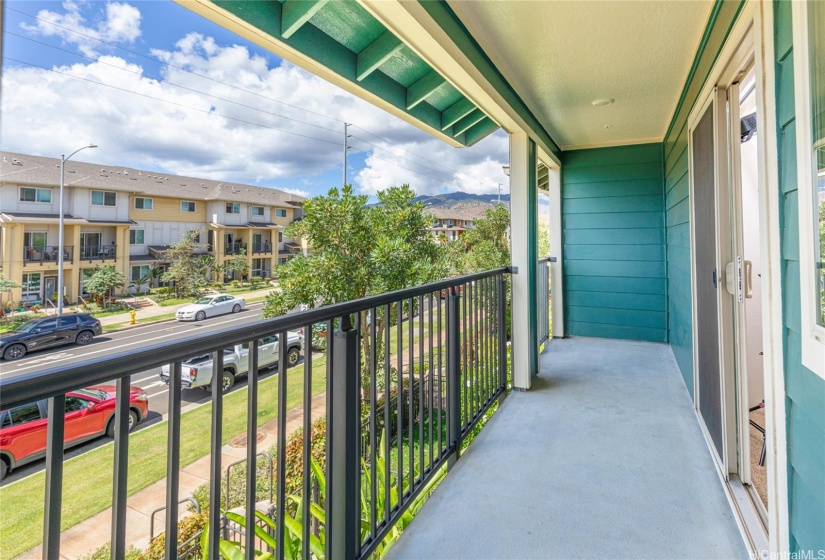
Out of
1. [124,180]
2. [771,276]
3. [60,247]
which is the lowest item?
[771,276]

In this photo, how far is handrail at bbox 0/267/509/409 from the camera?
63 centimetres

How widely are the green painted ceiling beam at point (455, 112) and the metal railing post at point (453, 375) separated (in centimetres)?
171

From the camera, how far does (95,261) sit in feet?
5.11

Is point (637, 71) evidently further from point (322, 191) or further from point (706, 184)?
point (322, 191)

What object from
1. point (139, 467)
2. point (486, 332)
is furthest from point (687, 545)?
point (139, 467)

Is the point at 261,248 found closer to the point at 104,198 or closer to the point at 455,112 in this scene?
the point at 104,198

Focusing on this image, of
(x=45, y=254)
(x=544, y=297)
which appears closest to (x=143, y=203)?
(x=45, y=254)

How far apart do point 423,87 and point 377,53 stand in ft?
1.94

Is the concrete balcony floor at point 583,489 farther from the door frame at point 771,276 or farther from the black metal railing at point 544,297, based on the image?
the black metal railing at point 544,297

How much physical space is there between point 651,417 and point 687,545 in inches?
49.1

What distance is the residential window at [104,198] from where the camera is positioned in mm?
1671

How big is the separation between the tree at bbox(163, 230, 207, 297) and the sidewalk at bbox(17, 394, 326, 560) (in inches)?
28.2

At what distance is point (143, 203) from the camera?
1891 mm

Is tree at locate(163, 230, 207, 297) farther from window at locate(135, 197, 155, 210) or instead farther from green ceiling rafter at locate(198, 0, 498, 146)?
green ceiling rafter at locate(198, 0, 498, 146)
